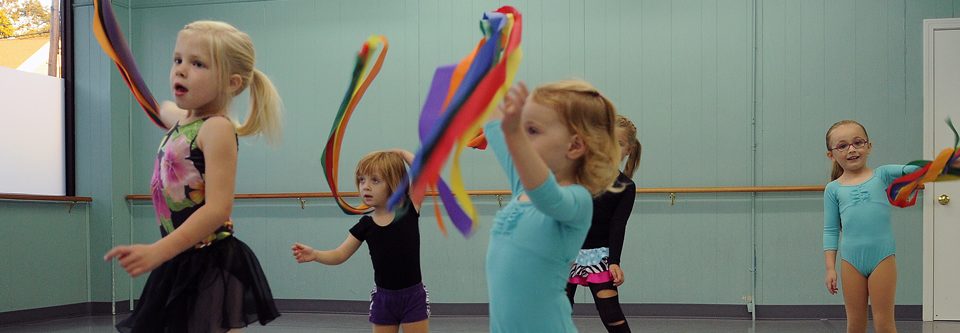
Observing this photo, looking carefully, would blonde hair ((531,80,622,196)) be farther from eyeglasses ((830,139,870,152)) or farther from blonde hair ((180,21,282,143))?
eyeglasses ((830,139,870,152))

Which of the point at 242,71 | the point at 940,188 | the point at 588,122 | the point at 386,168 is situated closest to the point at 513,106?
the point at 588,122

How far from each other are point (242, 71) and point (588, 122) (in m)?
0.96

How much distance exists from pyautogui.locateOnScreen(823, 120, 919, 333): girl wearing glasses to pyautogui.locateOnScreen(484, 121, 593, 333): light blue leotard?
2.27 meters

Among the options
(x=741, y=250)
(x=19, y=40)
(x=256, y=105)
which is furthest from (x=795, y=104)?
(x=19, y=40)

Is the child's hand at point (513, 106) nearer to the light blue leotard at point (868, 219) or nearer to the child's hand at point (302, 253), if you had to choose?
the child's hand at point (302, 253)

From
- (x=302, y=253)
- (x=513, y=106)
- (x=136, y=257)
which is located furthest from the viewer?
(x=302, y=253)

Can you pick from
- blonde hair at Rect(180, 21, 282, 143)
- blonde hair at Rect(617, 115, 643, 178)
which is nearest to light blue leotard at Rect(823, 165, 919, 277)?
blonde hair at Rect(617, 115, 643, 178)

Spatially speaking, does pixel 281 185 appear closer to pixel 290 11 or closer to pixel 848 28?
pixel 290 11

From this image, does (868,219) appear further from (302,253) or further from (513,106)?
(513,106)

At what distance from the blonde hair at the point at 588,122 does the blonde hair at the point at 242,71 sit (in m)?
0.82

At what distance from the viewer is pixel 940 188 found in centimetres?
643

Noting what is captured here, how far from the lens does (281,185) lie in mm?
7461

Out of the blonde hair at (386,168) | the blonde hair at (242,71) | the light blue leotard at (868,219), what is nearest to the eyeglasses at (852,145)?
the light blue leotard at (868,219)

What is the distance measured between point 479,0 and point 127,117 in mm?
3243
